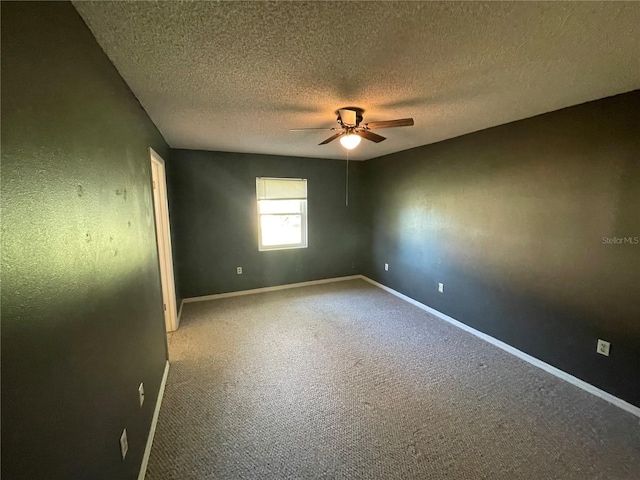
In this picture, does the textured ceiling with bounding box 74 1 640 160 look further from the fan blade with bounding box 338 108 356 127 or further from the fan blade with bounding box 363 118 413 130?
the fan blade with bounding box 363 118 413 130

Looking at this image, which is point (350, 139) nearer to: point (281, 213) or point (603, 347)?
point (281, 213)

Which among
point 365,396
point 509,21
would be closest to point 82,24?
point 509,21

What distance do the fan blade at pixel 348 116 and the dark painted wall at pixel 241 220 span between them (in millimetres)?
2425

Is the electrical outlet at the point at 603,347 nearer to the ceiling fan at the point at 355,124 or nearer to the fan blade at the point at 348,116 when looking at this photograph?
the ceiling fan at the point at 355,124

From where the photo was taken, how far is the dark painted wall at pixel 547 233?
6.74ft

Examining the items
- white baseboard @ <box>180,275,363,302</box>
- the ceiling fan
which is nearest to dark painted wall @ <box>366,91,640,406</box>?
the ceiling fan

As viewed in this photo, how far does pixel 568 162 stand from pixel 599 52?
1150mm

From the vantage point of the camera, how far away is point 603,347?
219 centimetres

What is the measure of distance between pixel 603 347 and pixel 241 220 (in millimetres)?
4365

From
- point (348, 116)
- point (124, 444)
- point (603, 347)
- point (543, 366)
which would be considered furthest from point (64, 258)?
point (543, 366)

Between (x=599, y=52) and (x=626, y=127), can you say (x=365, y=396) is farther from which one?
(x=626, y=127)

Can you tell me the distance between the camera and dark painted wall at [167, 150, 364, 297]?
13.4ft

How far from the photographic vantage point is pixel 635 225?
1980 millimetres

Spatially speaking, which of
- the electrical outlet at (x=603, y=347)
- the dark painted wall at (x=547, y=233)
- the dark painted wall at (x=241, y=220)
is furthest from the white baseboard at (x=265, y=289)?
the electrical outlet at (x=603, y=347)
